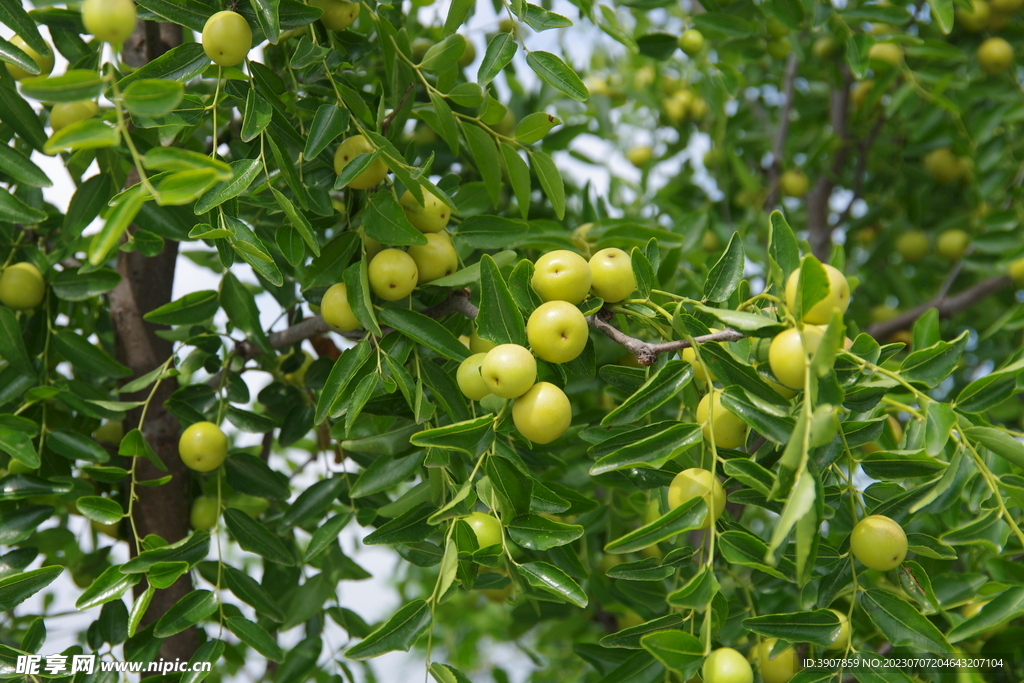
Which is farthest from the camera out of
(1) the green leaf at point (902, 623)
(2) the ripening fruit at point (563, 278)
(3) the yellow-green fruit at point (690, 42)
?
(3) the yellow-green fruit at point (690, 42)

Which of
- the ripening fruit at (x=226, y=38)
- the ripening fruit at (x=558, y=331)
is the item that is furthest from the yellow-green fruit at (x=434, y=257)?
the ripening fruit at (x=226, y=38)

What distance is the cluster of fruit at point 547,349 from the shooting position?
1121 mm

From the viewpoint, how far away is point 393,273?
1269 millimetres

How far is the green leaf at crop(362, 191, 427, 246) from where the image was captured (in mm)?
1219

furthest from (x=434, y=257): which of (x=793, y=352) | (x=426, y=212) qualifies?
(x=793, y=352)

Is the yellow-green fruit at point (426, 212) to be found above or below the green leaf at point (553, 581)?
above

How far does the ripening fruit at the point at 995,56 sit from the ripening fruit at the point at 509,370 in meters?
2.18

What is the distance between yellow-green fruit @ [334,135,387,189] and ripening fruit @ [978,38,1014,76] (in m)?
2.15

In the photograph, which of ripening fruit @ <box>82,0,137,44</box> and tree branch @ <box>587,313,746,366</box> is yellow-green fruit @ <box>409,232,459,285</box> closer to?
tree branch @ <box>587,313,746,366</box>

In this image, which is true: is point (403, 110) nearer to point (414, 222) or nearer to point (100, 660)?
point (414, 222)

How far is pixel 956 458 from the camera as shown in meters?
1.12

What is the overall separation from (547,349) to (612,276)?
0.19m

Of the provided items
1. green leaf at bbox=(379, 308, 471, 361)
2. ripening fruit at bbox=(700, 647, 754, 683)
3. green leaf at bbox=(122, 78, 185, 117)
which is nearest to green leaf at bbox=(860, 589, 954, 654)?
ripening fruit at bbox=(700, 647, 754, 683)

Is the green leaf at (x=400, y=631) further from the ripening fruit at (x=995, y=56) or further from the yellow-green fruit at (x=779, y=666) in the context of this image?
the ripening fruit at (x=995, y=56)
